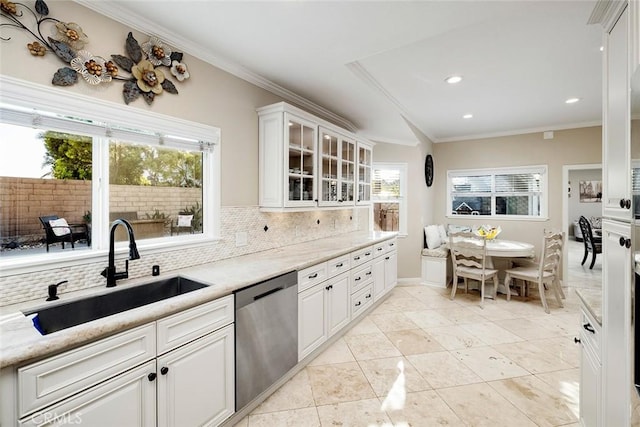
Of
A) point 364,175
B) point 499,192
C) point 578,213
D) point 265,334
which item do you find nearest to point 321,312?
point 265,334

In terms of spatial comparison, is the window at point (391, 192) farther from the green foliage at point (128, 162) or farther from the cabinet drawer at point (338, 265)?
the green foliage at point (128, 162)

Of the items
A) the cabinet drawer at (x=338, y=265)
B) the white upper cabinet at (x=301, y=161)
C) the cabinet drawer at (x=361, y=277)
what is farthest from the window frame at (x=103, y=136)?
the cabinet drawer at (x=361, y=277)

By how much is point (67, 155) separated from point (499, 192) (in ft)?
19.3

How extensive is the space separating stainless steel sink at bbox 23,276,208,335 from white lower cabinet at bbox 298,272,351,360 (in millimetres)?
908

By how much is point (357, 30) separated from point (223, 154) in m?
1.37

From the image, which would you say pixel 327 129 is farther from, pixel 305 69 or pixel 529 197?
pixel 529 197

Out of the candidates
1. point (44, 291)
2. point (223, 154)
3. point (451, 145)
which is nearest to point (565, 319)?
point (451, 145)

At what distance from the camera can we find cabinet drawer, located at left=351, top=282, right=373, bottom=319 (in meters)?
3.09

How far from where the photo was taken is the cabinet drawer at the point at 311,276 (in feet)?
7.42

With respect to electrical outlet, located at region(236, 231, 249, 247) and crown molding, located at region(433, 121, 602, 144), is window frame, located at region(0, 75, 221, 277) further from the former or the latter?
crown molding, located at region(433, 121, 602, 144)

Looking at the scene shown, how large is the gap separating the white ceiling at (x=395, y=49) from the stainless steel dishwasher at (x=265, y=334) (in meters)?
1.72

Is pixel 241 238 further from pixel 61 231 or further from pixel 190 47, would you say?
pixel 190 47

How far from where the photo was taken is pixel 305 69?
2484mm

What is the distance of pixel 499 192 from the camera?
5152mm
